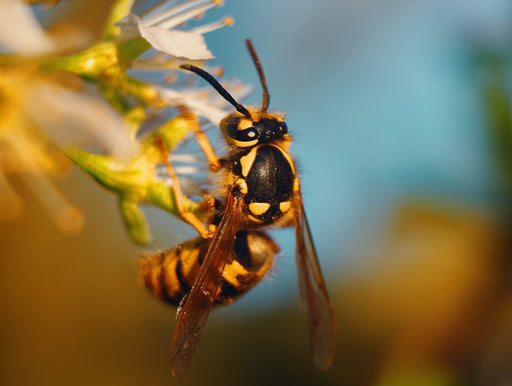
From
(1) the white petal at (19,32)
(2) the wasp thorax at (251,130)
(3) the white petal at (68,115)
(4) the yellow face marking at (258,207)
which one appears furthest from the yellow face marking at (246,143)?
(1) the white petal at (19,32)

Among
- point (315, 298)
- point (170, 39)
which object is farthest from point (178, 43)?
point (315, 298)

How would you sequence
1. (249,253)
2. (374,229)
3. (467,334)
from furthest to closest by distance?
(374,229)
(467,334)
(249,253)

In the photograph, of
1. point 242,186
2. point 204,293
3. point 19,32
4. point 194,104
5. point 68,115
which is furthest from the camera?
point 68,115

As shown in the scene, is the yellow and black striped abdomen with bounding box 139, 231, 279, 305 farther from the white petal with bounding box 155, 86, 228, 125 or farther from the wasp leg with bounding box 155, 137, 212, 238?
the white petal with bounding box 155, 86, 228, 125

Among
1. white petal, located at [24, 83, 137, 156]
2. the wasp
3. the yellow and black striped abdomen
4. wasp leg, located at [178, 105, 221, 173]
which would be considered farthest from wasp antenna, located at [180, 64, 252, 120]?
white petal, located at [24, 83, 137, 156]

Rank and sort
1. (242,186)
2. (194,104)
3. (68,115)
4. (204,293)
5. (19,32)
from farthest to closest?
(68,115) → (19,32) → (194,104) → (242,186) → (204,293)

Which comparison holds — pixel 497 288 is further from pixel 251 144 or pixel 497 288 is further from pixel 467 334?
pixel 251 144

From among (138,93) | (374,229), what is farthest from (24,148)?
(374,229)

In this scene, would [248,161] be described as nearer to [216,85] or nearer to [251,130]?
[251,130]
